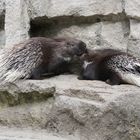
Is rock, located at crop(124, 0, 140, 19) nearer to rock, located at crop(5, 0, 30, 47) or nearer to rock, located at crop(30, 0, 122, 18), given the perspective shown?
rock, located at crop(30, 0, 122, 18)

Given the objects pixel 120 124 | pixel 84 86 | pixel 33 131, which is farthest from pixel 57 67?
pixel 120 124

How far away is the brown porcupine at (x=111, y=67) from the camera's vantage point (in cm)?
277

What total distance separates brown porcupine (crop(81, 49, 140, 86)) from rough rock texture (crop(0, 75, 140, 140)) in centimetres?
9

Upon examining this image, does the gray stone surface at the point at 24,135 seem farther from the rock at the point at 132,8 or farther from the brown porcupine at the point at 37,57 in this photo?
the rock at the point at 132,8

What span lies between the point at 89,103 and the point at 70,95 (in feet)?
0.52

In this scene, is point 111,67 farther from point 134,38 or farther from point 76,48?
point 134,38

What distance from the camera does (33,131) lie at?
8.25ft

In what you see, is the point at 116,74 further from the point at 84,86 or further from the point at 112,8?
the point at 112,8

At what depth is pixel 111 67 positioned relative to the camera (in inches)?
111

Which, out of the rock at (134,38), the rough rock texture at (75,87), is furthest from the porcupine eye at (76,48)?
the rock at (134,38)

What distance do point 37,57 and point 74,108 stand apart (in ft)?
1.82

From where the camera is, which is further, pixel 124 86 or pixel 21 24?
pixel 21 24

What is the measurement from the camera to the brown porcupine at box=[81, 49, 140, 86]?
2771 millimetres

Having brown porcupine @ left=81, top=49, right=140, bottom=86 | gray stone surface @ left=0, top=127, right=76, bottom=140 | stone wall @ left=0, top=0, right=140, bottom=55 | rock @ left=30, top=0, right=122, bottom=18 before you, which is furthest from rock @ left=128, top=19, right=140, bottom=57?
gray stone surface @ left=0, top=127, right=76, bottom=140
